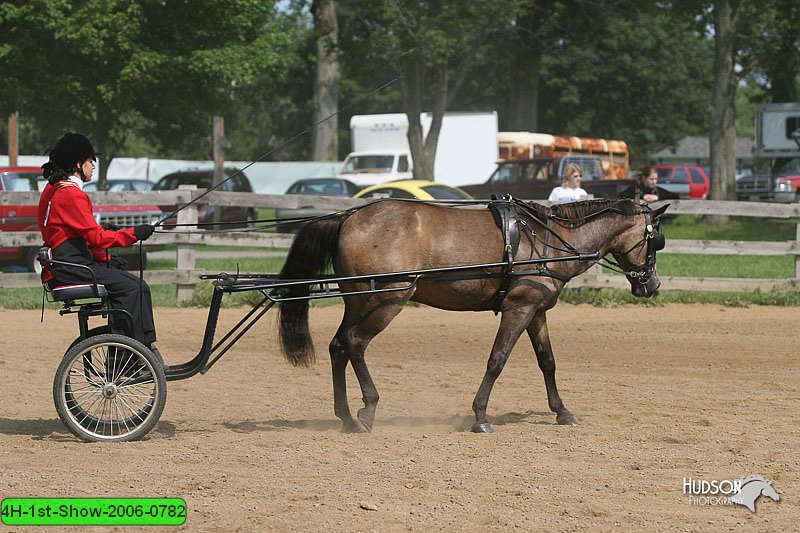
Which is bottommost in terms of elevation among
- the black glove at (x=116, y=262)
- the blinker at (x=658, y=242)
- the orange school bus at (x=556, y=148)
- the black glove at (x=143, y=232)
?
the black glove at (x=116, y=262)

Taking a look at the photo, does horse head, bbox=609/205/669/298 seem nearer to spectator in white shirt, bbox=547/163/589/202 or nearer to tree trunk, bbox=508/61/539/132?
spectator in white shirt, bbox=547/163/589/202

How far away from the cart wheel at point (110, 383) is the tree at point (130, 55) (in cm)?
1605

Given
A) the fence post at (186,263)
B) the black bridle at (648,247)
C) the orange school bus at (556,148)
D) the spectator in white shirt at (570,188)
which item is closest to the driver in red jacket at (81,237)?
the black bridle at (648,247)

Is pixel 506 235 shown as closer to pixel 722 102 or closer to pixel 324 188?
pixel 722 102

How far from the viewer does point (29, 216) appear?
18359 mm

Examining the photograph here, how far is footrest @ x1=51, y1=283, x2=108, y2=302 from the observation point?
23.5 feet

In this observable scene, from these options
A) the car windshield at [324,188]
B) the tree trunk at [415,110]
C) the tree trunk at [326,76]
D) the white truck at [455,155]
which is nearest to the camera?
the tree trunk at [415,110]

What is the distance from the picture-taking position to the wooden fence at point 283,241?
49.3 feet

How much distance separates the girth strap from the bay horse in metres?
0.04

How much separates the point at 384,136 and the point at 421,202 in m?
31.8

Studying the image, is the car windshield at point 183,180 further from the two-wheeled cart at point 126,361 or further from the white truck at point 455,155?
the two-wheeled cart at point 126,361

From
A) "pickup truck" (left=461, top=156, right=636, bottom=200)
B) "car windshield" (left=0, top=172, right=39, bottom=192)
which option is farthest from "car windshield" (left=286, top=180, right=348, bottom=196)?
"car windshield" (left=0, top=172, right=39, bottom=192)

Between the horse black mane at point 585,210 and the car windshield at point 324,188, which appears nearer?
the horse black mane at point 585,210

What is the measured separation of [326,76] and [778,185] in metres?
17.7
